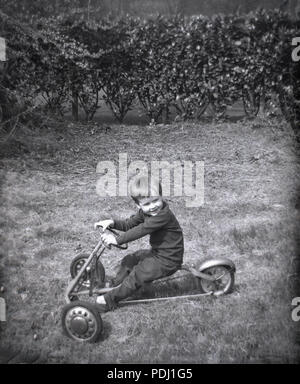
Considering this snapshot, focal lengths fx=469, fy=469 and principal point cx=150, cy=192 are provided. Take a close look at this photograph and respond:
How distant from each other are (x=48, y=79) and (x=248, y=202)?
4.89 metres

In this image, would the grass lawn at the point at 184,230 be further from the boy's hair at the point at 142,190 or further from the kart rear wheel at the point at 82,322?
the boy's hair at the point at 142,190

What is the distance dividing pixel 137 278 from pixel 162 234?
384 millimetres

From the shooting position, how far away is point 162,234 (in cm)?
359

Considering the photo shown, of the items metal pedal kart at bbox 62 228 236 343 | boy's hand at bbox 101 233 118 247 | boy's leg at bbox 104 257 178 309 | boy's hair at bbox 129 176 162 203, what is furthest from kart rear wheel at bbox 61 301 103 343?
boy's hair at bbox 129 176 162 203

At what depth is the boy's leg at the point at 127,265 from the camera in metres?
3.71

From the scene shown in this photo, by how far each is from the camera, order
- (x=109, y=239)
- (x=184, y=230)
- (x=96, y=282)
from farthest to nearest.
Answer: (x=184, y=230), (x=96, y=282), (x=109, y=239)

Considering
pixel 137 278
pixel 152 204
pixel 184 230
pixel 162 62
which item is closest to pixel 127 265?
pixel 137 278

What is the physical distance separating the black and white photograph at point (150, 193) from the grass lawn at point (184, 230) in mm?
18

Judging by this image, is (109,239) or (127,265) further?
(127,265)

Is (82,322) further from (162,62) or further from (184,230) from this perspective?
(162,62)

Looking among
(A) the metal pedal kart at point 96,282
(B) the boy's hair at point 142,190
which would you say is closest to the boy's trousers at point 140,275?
(A) the metal pedal kart at point 96,282

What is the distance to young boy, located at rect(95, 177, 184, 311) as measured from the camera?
11.4ft

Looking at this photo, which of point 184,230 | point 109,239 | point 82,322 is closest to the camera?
point 82,322
